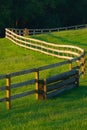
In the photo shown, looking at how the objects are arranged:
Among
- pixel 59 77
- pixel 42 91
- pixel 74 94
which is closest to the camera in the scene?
pixel 42 91

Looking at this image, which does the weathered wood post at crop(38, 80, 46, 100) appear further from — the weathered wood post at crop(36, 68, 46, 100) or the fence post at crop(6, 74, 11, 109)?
the fence post at crop(6, 74, 11, 109)

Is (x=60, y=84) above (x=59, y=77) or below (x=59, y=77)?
below

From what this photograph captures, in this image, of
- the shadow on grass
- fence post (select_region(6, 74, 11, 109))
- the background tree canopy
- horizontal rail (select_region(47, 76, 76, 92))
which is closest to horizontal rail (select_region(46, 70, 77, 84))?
horizontal rail (select_region(47, 76, 76, 92))

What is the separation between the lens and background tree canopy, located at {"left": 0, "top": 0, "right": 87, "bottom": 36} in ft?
211

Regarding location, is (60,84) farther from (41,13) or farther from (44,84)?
(41,13)

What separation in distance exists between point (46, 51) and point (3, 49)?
5.49 metres

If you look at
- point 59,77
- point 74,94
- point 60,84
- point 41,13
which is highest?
point 59,77

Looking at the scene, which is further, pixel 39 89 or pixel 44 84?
pixel 39 89

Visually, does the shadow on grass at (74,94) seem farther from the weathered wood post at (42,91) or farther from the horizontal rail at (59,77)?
the horizontal rail at (59,77)

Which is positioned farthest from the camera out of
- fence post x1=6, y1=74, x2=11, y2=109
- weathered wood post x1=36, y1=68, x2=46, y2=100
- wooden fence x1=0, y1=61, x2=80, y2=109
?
weathered wood post x1=36, y1=68, x2=46, y2=100

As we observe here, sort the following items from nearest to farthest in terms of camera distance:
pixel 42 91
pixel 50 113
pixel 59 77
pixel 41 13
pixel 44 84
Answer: pixel 50 113, pixel 44 84, pixel 42 91, pixel 59 77, pixel 41 13

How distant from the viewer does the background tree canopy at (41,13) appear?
64438 millimetres

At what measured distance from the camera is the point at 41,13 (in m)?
66.5

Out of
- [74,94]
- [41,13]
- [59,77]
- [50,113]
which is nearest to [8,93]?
[50,113]
